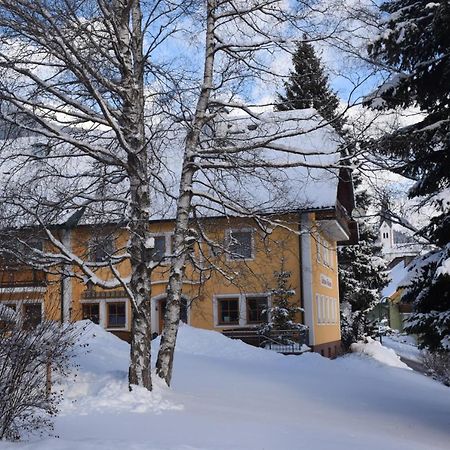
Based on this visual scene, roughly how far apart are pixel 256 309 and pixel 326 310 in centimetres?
438

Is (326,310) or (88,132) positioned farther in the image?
(326,310)

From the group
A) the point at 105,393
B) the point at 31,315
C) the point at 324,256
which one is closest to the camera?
the point at 31,315

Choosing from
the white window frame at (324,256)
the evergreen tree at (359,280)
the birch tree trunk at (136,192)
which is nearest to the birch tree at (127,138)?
the birch tree trunk at (136,192)

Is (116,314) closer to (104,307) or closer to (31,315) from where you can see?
(104,307)

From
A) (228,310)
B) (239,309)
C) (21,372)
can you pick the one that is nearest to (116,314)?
(228,310)

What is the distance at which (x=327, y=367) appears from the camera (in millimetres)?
19938

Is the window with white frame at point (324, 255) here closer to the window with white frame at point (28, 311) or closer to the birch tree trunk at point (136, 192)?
the birch tree trunk at point (136, 192)

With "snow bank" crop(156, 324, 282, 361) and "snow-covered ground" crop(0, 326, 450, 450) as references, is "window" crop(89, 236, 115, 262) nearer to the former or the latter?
"snow-covered ground" crop(0, 326, 450, 450)

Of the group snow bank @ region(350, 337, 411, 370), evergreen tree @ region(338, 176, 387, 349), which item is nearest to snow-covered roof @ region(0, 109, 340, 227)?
snow bank @ region(350, 337, 411, 370)

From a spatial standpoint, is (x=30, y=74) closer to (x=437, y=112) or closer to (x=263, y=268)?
(x=437, y=112)

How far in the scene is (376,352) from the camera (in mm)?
32000

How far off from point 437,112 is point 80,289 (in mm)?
19689

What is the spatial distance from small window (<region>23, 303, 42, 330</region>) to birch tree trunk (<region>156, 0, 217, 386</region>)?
3097mm

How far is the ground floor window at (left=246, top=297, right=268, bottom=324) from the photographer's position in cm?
2597
